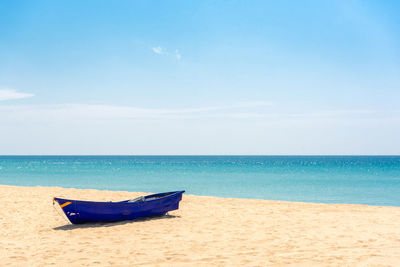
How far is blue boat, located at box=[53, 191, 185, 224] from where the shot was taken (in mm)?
11507

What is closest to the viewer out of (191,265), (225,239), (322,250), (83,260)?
(191,265)

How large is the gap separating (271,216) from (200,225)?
10.4 ft

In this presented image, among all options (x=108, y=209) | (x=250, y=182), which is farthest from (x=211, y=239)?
(x=250, y=182)

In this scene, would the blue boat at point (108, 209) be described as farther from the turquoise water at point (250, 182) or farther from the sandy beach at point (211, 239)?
the turquoise water at point (250, 182)

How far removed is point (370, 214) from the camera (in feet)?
45.9

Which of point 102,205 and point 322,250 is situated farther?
point 102,205

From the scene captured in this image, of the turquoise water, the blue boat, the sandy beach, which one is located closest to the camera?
the sandy beach

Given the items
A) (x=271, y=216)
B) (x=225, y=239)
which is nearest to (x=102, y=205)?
(x=225, y=239)

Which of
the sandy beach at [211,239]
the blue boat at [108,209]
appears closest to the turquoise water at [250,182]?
the sandy beach at [211,239]

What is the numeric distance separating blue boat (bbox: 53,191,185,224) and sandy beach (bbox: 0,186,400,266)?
28 centimetres

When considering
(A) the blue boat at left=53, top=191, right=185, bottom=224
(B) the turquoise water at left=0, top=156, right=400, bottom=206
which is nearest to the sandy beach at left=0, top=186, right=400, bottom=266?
(A) the blue boat at left=53, top=191, right=185, bottom=224

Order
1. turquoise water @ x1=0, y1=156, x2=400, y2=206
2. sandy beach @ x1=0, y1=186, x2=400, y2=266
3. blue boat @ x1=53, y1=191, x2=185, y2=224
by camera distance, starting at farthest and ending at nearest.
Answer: turquoise water @ x1=0, y1=156, x2=400, y2=206, blue boat @ x1=53, y1=191, x2=185, y2=224, sandy beach @ x1=0, y1=186, x2=400, y2=266

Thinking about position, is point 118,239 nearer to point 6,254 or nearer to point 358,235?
point 6,254

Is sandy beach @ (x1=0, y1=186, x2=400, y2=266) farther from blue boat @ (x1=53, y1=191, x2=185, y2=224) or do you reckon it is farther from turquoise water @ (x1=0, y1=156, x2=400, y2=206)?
turquoise water @ (x1=0, y1=156, x2=400, y2=206)
